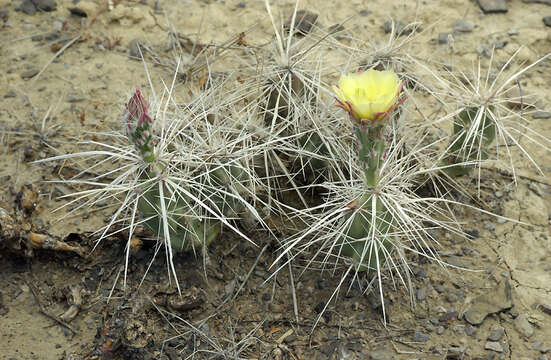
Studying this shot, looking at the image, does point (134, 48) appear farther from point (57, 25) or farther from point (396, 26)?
point (396, 26)

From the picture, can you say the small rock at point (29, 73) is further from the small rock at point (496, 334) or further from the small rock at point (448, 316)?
the small rock at point (496, 334)

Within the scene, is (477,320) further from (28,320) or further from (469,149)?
(28,320)

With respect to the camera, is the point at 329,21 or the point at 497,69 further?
the point at 329,21

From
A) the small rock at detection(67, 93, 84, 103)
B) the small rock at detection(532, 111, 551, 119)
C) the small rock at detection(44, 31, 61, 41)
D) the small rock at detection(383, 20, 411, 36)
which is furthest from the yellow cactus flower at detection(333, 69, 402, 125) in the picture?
the small rock at detection(44, 31, 61, 41)

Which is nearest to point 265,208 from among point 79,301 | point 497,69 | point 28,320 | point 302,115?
point 302,115

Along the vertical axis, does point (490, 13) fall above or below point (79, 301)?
above

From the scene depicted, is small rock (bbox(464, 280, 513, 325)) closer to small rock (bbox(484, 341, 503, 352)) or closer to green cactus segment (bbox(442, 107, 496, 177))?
small rock (bbox(484, 341, 503, 352))

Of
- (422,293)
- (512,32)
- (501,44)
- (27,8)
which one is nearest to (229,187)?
(422,293)
